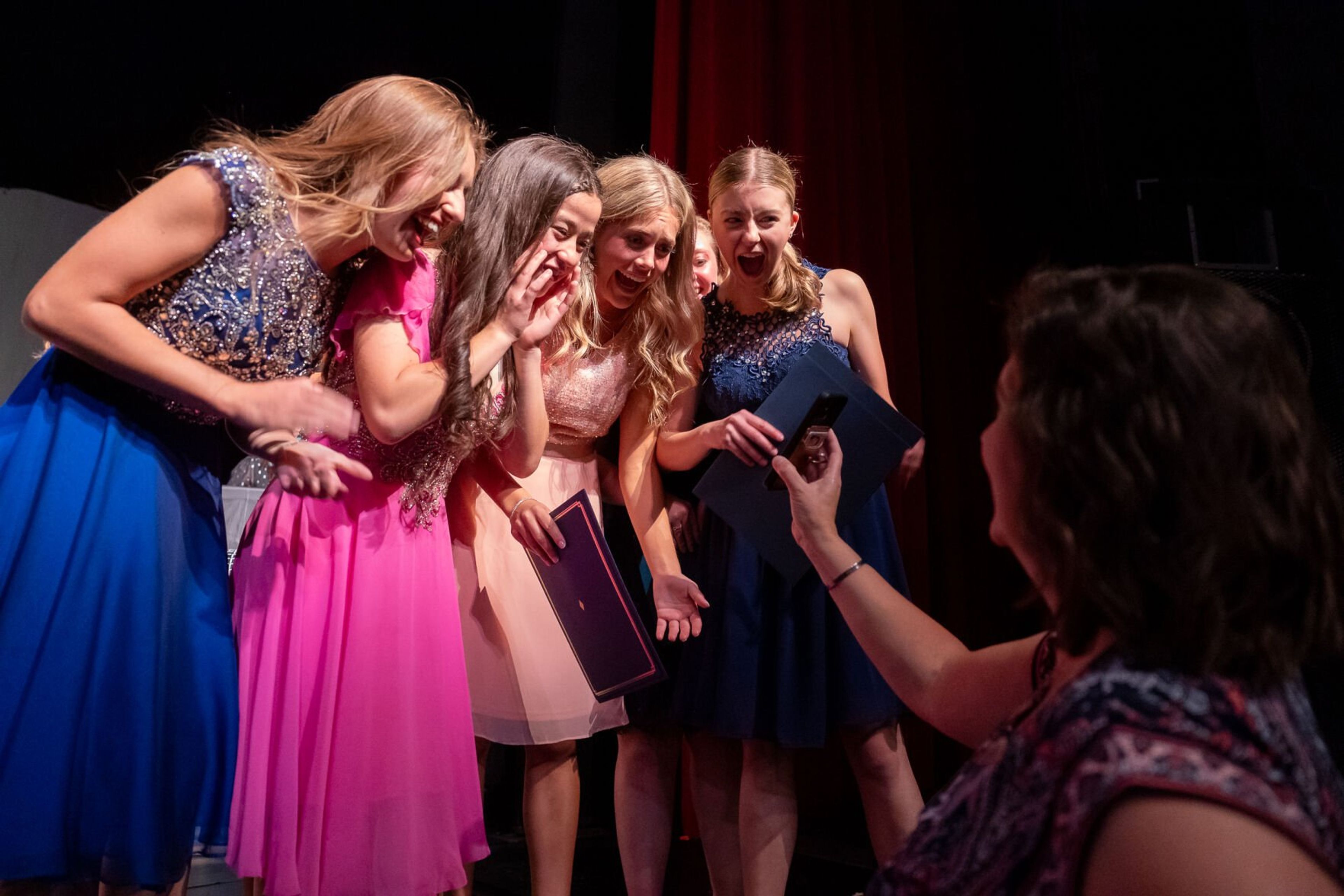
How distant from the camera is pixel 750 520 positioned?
5.53 ft

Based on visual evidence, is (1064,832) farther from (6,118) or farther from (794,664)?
(6,118)

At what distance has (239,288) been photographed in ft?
3.83

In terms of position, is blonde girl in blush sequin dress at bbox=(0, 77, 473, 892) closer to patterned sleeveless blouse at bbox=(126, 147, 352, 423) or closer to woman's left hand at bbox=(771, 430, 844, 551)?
patterned sleeveless blouse at bbox=(126, 147, 352, 423)

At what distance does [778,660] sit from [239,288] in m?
1.05

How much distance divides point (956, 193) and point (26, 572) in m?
3.09

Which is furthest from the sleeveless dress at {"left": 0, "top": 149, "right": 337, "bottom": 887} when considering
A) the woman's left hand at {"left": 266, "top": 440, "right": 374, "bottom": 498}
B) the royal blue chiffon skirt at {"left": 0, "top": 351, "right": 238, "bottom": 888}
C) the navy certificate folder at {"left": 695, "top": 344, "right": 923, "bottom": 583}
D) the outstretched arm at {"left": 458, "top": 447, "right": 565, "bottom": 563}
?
the navy certificate folder at {"left": 695, "top": 344, "right": 923, "bottom": 583}

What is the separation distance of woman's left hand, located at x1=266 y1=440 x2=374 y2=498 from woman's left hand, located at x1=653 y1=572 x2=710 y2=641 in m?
0.75

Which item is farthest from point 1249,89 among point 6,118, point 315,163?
point 6,118

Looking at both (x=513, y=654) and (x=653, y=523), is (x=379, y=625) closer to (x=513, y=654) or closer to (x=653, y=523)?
(x=513, y=654)

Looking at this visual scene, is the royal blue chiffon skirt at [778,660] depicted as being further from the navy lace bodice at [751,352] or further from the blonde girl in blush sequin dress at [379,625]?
the blonde girl in blush sequin dress at [379,625]

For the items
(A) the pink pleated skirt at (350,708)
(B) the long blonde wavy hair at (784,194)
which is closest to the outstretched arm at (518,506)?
(A) the pink pleated skirt at (350,708)

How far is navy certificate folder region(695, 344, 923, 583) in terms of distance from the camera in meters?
1.63

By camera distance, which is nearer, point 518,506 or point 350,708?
point 350,708

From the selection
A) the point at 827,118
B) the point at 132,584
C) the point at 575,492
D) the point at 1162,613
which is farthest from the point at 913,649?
the point at 827,118
